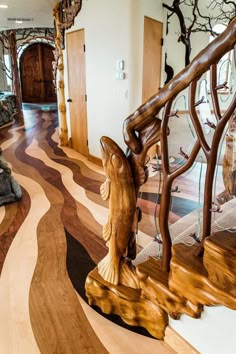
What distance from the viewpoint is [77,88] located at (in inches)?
211

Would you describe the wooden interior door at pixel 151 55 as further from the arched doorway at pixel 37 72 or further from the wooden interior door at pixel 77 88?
the arched doorway at pixel 37 72

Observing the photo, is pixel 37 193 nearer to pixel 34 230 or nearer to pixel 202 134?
pixel 34 230

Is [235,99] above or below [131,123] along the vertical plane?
above

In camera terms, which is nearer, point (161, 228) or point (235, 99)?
point (235, 99)

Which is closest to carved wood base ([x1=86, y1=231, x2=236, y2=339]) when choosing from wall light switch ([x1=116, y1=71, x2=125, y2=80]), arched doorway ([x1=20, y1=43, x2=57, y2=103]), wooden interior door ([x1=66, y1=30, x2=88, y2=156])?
wall light switch ([x1=116, y1=71, x2=125, y2=80])

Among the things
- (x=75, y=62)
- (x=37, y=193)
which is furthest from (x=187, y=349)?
(x=75, y=62)

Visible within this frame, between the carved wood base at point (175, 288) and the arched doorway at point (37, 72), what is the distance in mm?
13195

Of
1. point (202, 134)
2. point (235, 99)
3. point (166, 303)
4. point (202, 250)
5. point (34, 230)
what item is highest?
point (235, 99)

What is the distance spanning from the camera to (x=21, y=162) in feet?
16.8

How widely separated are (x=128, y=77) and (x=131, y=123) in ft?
9.30

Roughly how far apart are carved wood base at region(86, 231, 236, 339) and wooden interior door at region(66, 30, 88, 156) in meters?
3.84

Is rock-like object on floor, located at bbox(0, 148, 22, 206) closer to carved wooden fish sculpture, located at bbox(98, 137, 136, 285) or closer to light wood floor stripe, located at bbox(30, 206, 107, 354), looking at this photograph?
light wood floor stripe, located at bbox(30, 206, 107, 354)

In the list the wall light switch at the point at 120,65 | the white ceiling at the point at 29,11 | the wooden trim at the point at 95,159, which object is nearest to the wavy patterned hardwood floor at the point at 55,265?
the wooden trim at the point at 95,159

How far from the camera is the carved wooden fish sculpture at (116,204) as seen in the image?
154 centimetres
